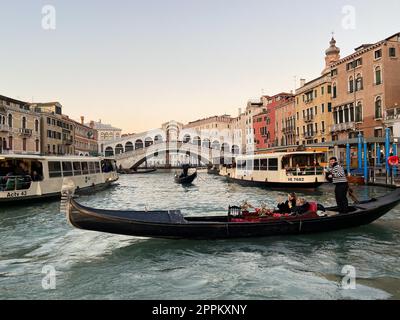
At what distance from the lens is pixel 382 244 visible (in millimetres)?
6410

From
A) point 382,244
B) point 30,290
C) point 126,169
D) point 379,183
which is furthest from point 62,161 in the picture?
point 126,169

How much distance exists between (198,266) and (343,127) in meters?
22.2

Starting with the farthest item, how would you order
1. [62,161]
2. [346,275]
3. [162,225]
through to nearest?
1. [62,161]
2. [162,225]
3. [346,275]

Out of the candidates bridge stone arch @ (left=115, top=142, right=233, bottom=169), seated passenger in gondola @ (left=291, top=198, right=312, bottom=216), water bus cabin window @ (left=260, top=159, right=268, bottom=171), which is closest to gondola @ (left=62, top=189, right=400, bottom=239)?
seated passenger in gondola @ (left=291, top=198, right=312, bottom=216)

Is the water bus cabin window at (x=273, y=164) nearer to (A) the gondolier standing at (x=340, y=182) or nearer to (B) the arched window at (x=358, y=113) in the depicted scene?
(A) the gondolier standing at (x=340, y=182)

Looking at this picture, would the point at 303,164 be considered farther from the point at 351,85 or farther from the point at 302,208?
the point at 351,85

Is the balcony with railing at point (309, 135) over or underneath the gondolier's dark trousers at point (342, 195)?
over

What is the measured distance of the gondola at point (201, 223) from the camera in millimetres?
5766

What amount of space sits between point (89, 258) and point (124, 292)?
1631 mm

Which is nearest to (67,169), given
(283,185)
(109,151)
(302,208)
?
(283,185)

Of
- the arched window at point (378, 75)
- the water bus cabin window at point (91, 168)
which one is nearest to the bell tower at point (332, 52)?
the arched window at point (378, 75)

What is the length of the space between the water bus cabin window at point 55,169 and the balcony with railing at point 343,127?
723 inches

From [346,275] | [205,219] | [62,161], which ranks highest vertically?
[62,161]
